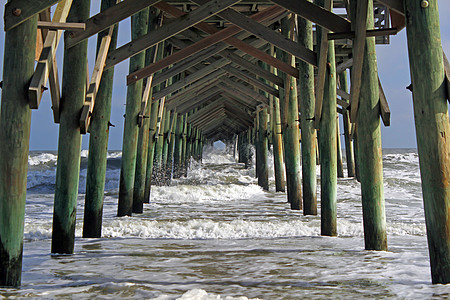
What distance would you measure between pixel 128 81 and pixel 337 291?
5.03 meters

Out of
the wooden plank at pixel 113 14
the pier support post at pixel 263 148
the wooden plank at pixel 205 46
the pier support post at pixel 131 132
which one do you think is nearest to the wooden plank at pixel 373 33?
the wooden plank at pixel 113 14

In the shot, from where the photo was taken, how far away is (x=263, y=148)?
13.2 metres

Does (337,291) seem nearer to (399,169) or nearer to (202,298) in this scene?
(202,298)

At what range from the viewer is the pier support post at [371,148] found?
13.3 feet

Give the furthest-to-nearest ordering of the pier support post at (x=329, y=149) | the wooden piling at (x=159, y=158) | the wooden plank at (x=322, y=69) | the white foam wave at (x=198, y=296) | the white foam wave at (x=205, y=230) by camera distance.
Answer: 1. the wooden piling at (x=159, y=158)
2. the white foam wave at (x=205, y=230)
3. the pier support post at (x=329, y=149)
4. the wooden plank at (x=322, y=69)
5. the white foam wave at (x=198, y=296)

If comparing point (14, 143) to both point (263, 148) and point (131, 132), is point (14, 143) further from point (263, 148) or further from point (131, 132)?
point (263, 148)

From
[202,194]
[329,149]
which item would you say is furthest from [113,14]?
[202,194]

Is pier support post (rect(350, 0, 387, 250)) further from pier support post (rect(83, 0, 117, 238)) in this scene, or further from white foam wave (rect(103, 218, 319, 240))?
pier support post (rect(83, 0, 117, 238))

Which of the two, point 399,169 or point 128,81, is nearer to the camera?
point 128,81

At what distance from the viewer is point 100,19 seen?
4363mm

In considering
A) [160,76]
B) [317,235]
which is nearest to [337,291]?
[317,235]

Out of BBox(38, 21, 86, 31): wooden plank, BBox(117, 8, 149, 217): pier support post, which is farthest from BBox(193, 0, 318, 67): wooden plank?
BBox(38, 21, 86, 31): wooden plank

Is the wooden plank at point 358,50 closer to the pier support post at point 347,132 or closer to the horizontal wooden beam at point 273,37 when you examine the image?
the horizontal wooden beam at point 273,37

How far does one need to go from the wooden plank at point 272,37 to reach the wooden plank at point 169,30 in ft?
1.19
